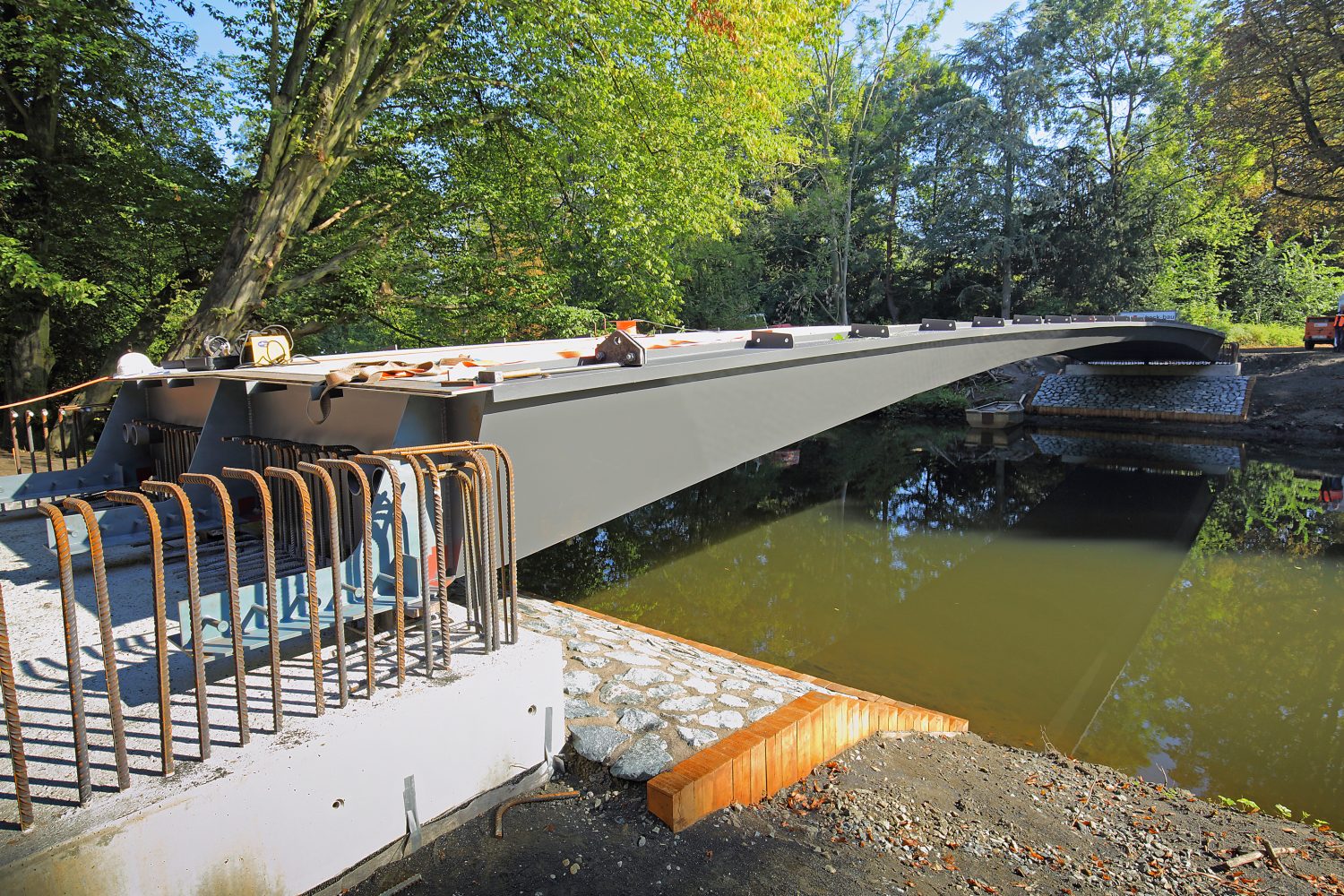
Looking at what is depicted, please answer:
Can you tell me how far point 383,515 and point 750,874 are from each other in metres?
1.97

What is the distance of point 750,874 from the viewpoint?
262 cm

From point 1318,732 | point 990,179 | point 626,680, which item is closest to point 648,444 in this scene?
point 626,680

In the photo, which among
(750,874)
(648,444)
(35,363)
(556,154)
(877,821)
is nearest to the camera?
(750,874)

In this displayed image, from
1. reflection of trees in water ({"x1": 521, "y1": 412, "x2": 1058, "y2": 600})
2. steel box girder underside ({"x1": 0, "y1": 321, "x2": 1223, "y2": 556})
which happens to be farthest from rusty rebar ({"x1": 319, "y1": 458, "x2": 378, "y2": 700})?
reflection of trees in water ({"x1": 521, "y1": 412, "x2": 1058, "y2": 600})

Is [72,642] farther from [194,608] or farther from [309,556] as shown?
[309,556]

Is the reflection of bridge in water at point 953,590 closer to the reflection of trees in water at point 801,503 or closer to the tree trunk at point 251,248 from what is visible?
the reflection of trees in water at point 801,503

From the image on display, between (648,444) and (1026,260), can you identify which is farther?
(1026,260)

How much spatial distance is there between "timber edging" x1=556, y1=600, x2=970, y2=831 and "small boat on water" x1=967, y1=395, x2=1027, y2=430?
20665 mm

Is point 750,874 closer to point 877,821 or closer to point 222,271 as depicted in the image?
point 877,821

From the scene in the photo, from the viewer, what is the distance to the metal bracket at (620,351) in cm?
439

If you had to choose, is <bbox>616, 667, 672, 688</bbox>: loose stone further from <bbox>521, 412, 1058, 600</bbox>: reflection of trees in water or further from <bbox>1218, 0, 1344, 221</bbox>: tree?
<bbox>1218, 0, 1344, 221</bbox>: tree

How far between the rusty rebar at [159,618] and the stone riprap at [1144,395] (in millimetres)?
25472

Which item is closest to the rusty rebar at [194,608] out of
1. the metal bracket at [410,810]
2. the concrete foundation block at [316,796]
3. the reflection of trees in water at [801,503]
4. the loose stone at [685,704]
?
the concrete foundation block at [316,796]

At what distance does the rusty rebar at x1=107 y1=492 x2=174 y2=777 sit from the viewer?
1890mm
